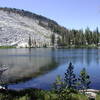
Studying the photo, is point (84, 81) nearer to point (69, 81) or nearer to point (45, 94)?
point (69, 81)

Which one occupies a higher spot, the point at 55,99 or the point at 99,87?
the point at 55,99

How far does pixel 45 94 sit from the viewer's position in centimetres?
1178

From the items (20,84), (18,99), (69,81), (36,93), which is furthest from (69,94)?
(20,84)

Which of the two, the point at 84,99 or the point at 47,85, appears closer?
the point at 84,99

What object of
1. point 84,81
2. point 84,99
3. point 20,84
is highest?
point 84,99

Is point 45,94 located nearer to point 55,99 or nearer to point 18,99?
point 55,99

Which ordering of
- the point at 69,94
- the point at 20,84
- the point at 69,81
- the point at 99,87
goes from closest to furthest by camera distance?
the point at 69,94
the point at 69,81
the point at 99,87
the point at 20,84

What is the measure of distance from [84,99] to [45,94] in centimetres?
197

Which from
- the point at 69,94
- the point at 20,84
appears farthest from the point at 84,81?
the point at 20,84

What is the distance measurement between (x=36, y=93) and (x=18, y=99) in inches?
40.1

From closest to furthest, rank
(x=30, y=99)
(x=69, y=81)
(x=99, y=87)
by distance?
(x=30, y=99) → (x=69, y=81) → (x=99, y=87)

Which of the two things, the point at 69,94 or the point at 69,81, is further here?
the point at 69,81

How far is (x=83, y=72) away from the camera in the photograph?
→ 1093 inches

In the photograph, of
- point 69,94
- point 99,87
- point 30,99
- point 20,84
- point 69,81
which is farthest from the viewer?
point 20,84
